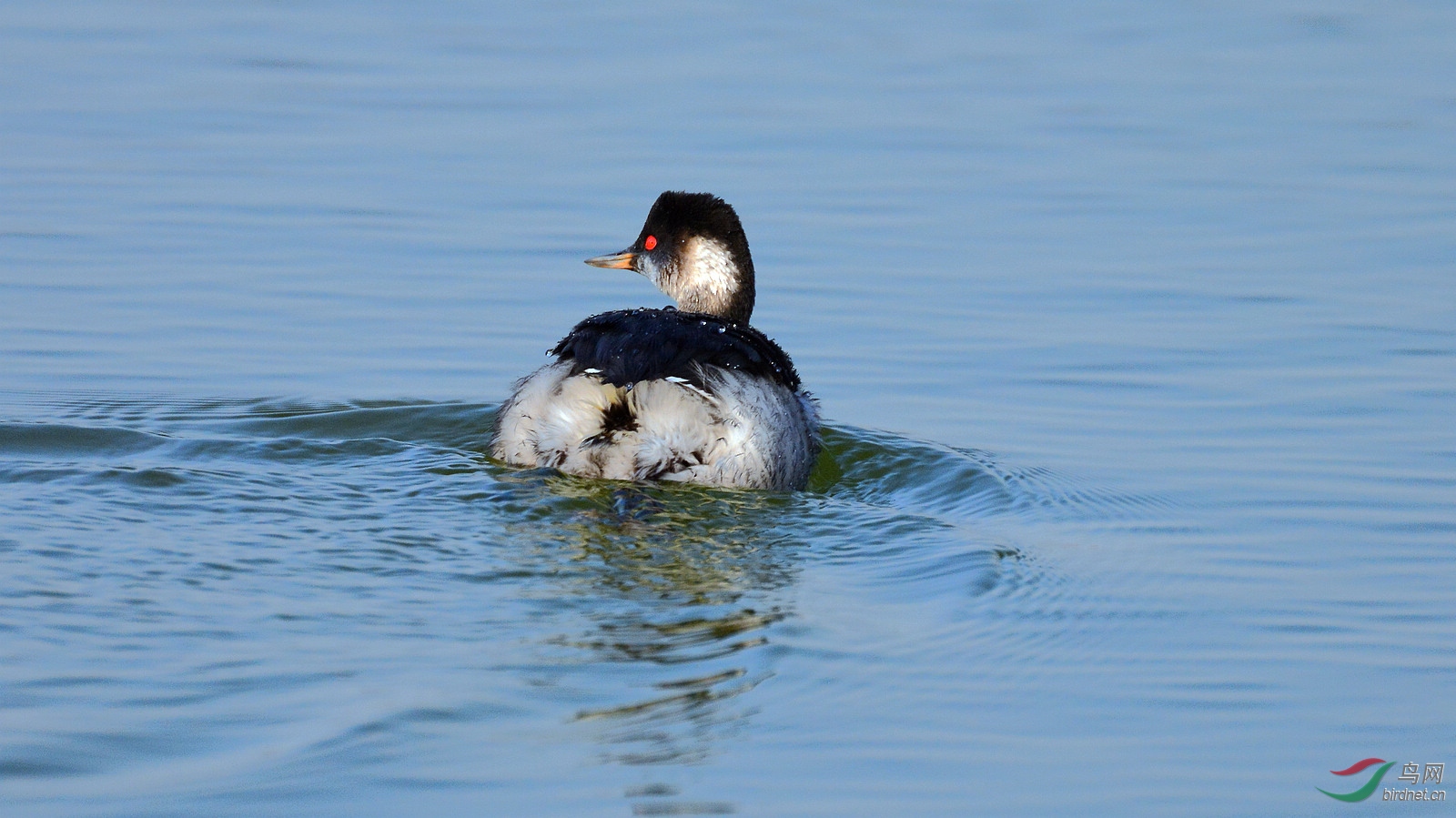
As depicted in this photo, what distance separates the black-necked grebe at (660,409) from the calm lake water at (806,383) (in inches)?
6.6

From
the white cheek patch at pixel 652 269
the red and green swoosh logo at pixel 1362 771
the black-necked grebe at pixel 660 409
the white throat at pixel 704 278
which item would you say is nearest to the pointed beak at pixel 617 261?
the white cheek patch at pixel 652 269

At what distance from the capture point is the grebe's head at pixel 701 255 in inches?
375

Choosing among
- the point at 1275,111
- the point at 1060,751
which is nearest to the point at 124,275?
the point at 1060,751

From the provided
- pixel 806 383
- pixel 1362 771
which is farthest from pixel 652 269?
pixel 1362 771

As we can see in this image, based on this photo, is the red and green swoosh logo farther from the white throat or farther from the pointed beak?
the pointed beak

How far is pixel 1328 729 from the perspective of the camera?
562 centimetres

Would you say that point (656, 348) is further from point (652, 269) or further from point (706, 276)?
point (652, 269)

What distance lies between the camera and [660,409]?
25.5 feet

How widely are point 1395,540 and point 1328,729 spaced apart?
2370 millimetres

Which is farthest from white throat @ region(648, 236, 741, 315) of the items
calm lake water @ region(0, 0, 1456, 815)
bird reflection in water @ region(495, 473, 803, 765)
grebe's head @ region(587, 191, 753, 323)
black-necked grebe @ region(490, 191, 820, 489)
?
bird reflection in water @ region(495, 473, 803, 765)

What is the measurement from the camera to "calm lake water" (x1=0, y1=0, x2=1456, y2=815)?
17.1 feet

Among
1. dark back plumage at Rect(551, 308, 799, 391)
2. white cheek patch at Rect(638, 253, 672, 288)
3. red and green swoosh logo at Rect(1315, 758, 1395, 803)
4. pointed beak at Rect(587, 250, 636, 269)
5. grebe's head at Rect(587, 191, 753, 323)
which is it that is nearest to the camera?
red and green swoosh logo at Rect(1315, 758, 1395, 803)

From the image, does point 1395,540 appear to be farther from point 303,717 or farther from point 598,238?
point 598,238

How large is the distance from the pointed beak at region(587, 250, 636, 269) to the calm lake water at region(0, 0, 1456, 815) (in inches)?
25.7
